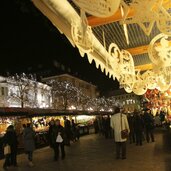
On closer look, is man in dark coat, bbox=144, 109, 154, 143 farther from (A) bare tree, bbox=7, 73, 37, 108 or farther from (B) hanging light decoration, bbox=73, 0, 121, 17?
(A) bare tree, bbox=7, 73, 37, 108

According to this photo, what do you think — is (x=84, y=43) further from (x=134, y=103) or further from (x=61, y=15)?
(x=134, y=103)

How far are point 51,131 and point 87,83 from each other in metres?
91.1

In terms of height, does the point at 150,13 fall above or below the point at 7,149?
above

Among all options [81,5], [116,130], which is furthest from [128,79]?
[81,5]

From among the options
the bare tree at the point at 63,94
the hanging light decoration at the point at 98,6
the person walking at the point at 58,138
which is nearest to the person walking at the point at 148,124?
the person walking at the point at 58,138

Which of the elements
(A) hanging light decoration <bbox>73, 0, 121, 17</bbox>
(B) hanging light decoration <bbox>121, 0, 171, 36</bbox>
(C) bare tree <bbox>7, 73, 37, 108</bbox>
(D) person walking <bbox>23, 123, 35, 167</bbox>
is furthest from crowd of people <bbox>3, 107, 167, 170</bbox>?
(C) bare tree <bbox>7, 73, 37, 108</bbox>

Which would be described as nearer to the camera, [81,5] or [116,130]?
[81,5]

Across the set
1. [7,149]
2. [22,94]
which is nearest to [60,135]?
[7,149]

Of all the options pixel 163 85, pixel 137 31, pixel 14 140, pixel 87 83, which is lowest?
pixel 14 140

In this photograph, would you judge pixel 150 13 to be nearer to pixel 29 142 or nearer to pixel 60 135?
pixel 29 142

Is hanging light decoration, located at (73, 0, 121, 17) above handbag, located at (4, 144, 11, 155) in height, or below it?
above

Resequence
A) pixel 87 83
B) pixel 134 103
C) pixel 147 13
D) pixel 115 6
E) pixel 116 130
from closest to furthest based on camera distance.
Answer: pixel 115 6 < pixel 147 13 < pixel 116 130 < pixel 87 83 < pixel 134 103

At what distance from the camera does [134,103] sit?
137 m

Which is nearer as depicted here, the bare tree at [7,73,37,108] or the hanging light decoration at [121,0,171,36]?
the hanging light decoration at [121,0,171,36]
